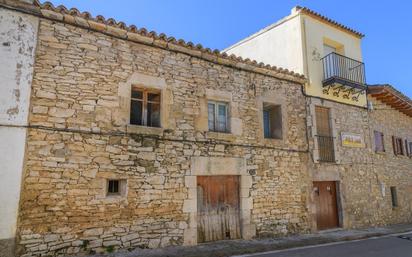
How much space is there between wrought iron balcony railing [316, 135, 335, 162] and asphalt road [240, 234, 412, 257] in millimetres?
2481

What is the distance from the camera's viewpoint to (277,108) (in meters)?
8.61

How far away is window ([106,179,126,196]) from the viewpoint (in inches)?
228

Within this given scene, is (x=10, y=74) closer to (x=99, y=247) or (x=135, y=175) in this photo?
(x=135, y=175)

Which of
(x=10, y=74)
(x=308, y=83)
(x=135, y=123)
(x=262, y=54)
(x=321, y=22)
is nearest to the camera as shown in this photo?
(x=10, y=74)

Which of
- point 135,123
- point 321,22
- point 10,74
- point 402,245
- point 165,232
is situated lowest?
point 402,245

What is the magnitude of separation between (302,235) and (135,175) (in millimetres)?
4657

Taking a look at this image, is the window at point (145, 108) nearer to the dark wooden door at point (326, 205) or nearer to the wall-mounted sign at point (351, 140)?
the dark wooden door at point (326, 205)

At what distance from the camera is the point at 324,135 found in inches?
370

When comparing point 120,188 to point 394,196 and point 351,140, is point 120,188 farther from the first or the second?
point 394,196

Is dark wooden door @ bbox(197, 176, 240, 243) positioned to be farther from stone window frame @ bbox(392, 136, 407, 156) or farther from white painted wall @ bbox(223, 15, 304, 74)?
stone window frame @ bbox(392, 136, 407, 156)

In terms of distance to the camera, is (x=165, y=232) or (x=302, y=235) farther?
(x=302, y=235)

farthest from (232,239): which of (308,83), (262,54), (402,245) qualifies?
(262,54)

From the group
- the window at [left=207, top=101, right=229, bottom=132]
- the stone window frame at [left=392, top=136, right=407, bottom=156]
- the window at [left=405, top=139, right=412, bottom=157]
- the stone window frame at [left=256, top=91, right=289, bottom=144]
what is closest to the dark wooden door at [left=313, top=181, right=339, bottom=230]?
the stone window frame at [left=256, top=91, right=289, bottom=144]

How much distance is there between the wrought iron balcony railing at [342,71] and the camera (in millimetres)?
9469
